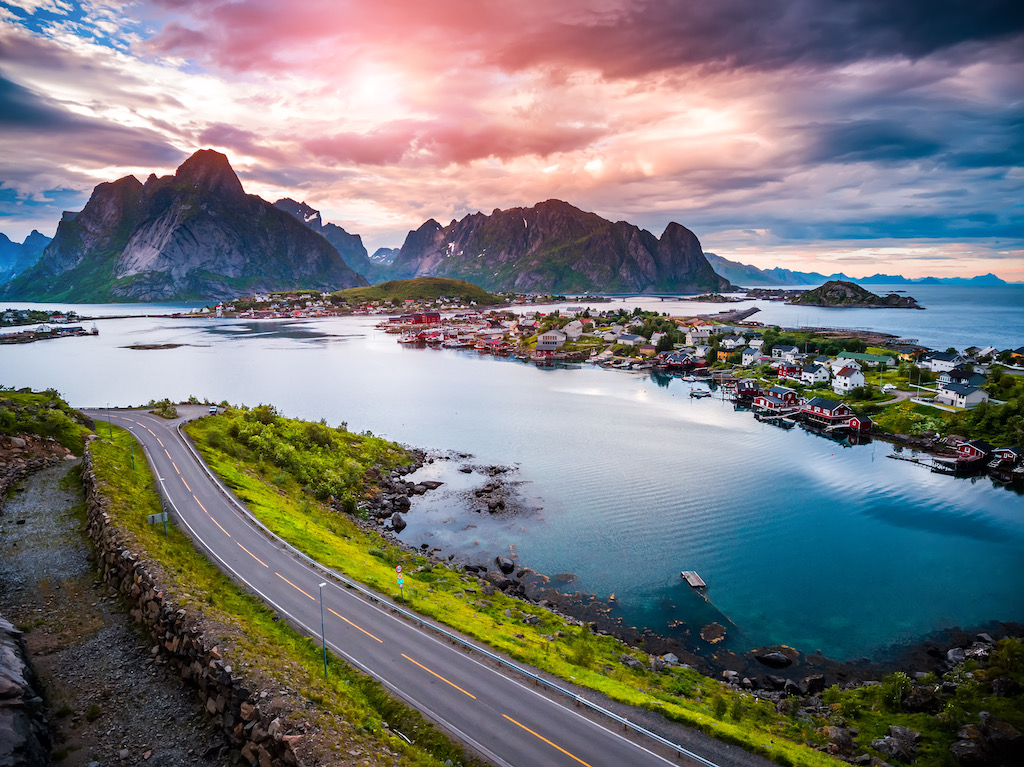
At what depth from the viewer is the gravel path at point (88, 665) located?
11984mm

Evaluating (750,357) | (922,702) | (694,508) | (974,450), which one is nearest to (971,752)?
(922,702)

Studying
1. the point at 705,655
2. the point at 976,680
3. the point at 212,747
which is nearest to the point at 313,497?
the point at 212,747

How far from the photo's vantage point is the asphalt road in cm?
1258

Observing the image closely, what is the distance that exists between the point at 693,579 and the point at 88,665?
24561mm

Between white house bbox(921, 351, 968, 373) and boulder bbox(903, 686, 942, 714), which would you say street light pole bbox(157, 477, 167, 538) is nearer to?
boulder bbox(903, 686, 942, 714)

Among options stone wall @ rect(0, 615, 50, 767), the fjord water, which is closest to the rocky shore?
the fjord water

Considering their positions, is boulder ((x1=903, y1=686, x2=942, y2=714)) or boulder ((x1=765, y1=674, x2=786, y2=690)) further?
boulder ((x1=765, y1=674, x2=786, y2=690))

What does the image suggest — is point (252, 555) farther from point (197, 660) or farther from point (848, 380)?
point (848, 380)

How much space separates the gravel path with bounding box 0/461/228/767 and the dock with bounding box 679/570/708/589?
21.4 meters

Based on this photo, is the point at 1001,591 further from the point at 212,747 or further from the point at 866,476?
the point at 212,747

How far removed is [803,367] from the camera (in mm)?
75812

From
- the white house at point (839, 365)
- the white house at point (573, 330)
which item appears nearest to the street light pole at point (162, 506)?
the white house at point (839, 365)

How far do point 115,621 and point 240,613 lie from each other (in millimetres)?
3894

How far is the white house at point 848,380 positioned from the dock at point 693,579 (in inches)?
2071
